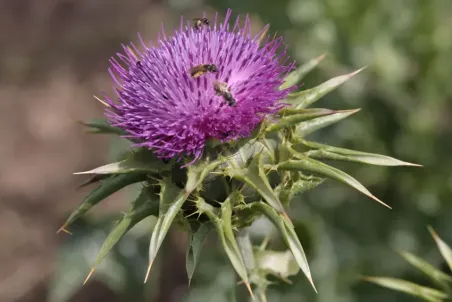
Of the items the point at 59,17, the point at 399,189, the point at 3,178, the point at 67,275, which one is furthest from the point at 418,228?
the point at 59,17

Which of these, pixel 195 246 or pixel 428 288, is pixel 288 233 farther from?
pixel 428 288

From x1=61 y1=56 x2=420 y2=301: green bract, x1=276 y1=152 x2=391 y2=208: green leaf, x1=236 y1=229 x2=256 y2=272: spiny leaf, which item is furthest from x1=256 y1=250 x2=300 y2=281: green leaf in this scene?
x1=276 y1=152 x2=391 y2=208: green leaf

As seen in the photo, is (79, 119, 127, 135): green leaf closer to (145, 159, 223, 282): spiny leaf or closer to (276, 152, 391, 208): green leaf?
(145, 159, 223, 282): spiny leaf

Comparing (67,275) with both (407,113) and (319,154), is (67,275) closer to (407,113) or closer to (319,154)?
(319,154)

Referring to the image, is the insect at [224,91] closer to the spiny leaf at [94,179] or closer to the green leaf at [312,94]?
the green leaf at [312,94]

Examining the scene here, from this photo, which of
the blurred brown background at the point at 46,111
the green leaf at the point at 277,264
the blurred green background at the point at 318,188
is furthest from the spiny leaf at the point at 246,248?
the blurred brown background at the point at 46,111

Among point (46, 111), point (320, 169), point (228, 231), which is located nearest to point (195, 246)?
point (228, 231)
